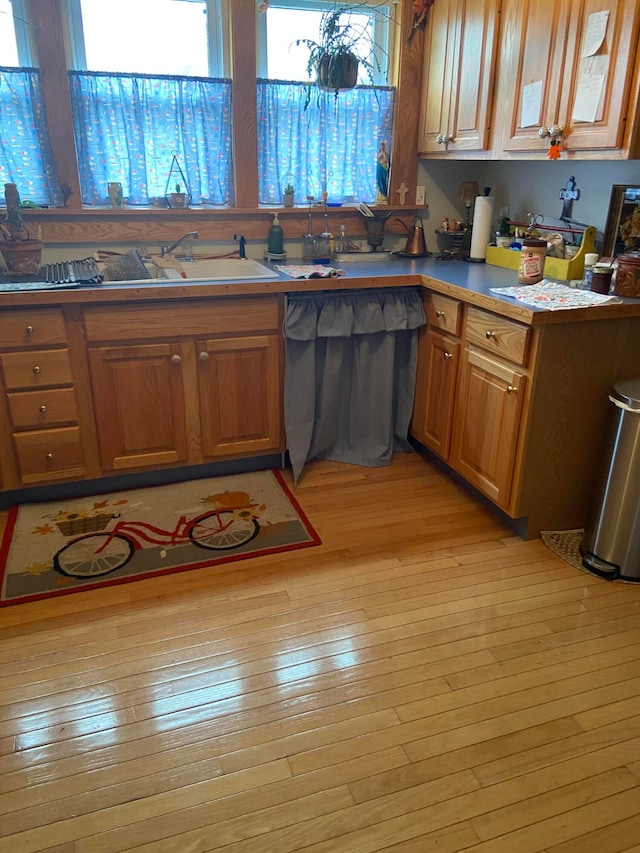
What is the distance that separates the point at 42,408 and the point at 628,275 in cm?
222

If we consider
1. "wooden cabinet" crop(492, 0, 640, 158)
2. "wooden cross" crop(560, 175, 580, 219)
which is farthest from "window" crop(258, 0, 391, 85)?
"wooden cross" crop(560, 175, 580, 219)

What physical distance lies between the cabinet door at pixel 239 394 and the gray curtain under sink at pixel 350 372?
7 centimetres

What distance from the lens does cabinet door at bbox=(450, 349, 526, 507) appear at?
2330 millimetres

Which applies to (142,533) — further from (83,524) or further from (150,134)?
(150,134)

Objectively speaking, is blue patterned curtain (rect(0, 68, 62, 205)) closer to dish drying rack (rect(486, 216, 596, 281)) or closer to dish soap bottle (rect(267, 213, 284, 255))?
dish soap bottle (rect(267, 213, 284, 255))

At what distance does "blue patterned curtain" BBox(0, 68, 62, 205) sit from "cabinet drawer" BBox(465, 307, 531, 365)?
1.91 m

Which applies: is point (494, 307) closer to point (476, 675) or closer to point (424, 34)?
Answer: point (476, 675)

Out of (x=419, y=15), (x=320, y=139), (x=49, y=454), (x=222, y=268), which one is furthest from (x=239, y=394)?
(x=419, y=15)

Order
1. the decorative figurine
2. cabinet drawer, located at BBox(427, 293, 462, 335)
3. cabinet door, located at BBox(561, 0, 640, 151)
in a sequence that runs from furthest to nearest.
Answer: the decorative figurine, cabinet drawer, located at BBox(427, 293, 462, 335), cabinet door, located at BBox(561, 0, 640, 151)

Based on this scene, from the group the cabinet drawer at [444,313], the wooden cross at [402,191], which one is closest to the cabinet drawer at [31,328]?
the cabinet drawer at [444,313]

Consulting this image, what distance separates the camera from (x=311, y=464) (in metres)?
3.09

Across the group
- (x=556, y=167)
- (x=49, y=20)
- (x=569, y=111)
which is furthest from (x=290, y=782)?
(x=49, y=20)

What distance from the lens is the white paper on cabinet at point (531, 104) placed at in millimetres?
2404

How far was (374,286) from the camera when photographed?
2.77 meters
